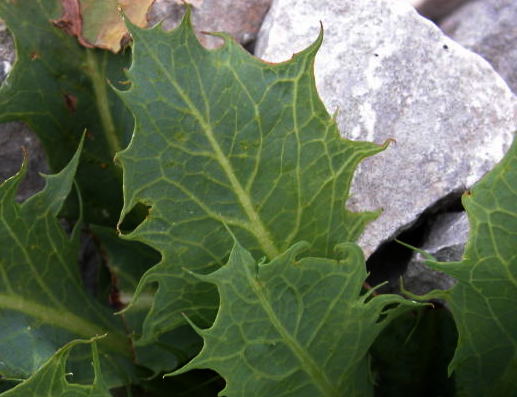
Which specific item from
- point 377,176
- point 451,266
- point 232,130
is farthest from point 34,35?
point 451,266

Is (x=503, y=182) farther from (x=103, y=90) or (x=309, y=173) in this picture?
(x=103, y=90)

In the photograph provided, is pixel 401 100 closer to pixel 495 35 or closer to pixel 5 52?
pixel 495 35

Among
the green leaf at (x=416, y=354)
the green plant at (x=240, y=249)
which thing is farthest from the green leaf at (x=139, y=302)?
the green leaf at (x=416, y=354)

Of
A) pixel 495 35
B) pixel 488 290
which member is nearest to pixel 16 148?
pixel 488 290

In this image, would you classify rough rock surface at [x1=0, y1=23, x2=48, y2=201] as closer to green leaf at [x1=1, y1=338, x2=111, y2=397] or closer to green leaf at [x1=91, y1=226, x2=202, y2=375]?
green leaf at [x1=91, y1=226, x2=202, y2=375]

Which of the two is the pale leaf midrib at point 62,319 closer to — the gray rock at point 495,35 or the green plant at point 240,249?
the green plant at point 240,249

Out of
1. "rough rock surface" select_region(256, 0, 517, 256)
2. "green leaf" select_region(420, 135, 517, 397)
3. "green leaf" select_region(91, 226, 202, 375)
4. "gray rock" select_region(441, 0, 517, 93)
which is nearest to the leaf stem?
"green leaf" select_region(91, 226, 202, 375)
